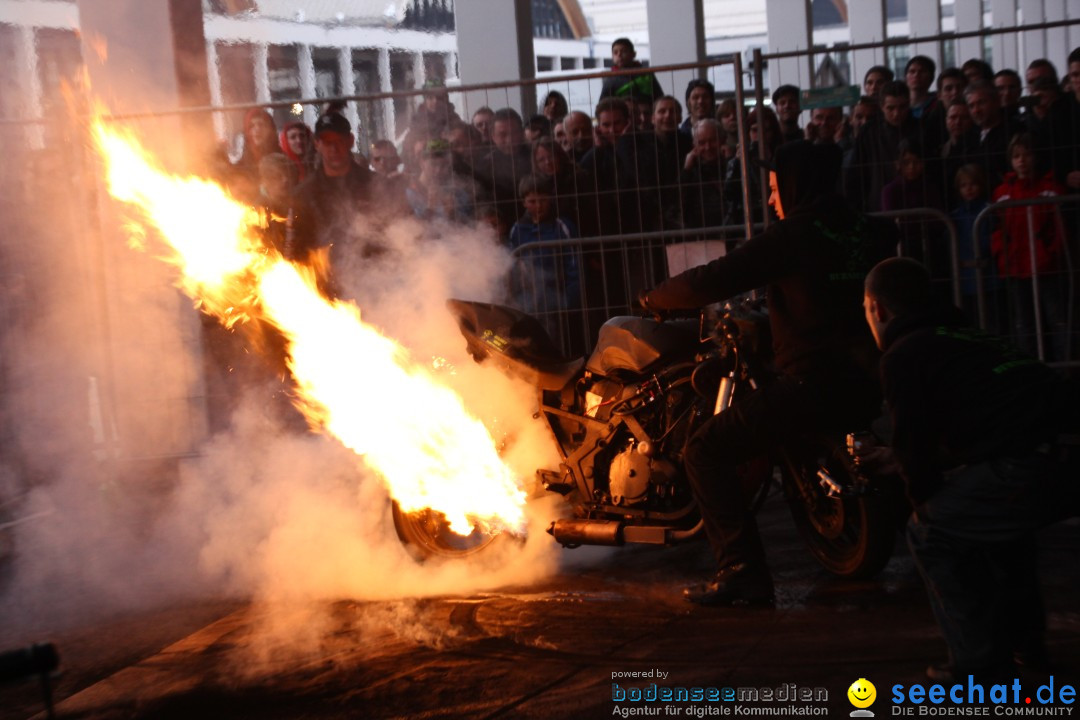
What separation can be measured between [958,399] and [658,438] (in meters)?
2.01

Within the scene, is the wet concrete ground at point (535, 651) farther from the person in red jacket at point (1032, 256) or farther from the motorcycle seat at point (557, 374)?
the person in red jacket at point (1032, 256)

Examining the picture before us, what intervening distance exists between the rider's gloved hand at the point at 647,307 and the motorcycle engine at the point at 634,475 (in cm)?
65

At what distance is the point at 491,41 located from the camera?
13898 mm

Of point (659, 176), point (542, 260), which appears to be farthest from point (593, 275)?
point (659, 176)

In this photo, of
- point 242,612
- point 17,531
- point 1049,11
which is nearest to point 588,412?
point 242,612

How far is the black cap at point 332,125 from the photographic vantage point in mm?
9086

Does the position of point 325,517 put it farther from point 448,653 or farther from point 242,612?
point 448,653

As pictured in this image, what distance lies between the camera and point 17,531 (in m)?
8.70

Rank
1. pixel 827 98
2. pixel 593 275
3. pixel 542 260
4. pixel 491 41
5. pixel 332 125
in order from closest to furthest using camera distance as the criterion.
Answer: pixel 542 260
pixel 593 275
pixel 332 125
pixel 827 98
pixel 491 41

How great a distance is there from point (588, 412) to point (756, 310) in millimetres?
1029

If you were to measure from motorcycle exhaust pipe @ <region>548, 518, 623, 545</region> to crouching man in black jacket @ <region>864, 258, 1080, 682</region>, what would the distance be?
6.28 ft

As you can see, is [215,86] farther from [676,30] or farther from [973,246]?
[676,30]

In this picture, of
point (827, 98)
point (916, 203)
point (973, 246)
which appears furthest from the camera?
point (827, 98)

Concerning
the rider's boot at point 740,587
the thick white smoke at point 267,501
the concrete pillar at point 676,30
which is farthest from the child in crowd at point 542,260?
the concrete pillar at point 676,30
